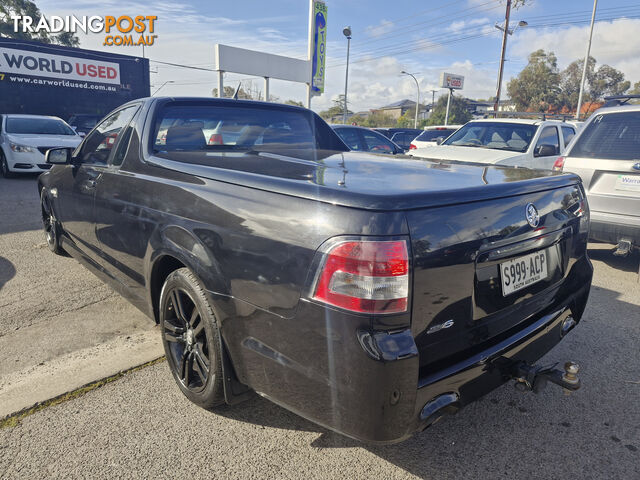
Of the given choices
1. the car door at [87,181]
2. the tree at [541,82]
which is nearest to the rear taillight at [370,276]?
the car door at [87,181]

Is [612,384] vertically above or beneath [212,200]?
beneath

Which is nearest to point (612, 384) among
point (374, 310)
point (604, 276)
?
point (374, 310)

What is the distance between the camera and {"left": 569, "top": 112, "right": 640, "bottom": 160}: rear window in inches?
187

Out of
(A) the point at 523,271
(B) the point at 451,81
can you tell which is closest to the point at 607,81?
(B) the point at 451,81

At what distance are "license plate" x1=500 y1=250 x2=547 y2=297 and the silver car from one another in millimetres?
3166

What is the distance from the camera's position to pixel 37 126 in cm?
1106

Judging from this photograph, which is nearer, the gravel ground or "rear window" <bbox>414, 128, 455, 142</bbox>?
the gravel ground

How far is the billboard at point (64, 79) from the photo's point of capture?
22172 mm

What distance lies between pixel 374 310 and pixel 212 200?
953 millimetres

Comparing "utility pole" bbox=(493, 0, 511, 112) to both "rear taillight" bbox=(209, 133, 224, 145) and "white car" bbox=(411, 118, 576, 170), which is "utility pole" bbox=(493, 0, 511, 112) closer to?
"white car" bbox=(411, 118, 576, 170)

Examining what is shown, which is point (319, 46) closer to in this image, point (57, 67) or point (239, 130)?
point (57, 67)

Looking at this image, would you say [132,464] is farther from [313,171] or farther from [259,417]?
[313,171]

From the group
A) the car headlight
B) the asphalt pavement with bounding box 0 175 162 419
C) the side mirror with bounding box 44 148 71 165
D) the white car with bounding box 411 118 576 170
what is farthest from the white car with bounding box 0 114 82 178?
the white car with bounding box 411 118 576 170

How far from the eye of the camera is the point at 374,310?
1.54 m
